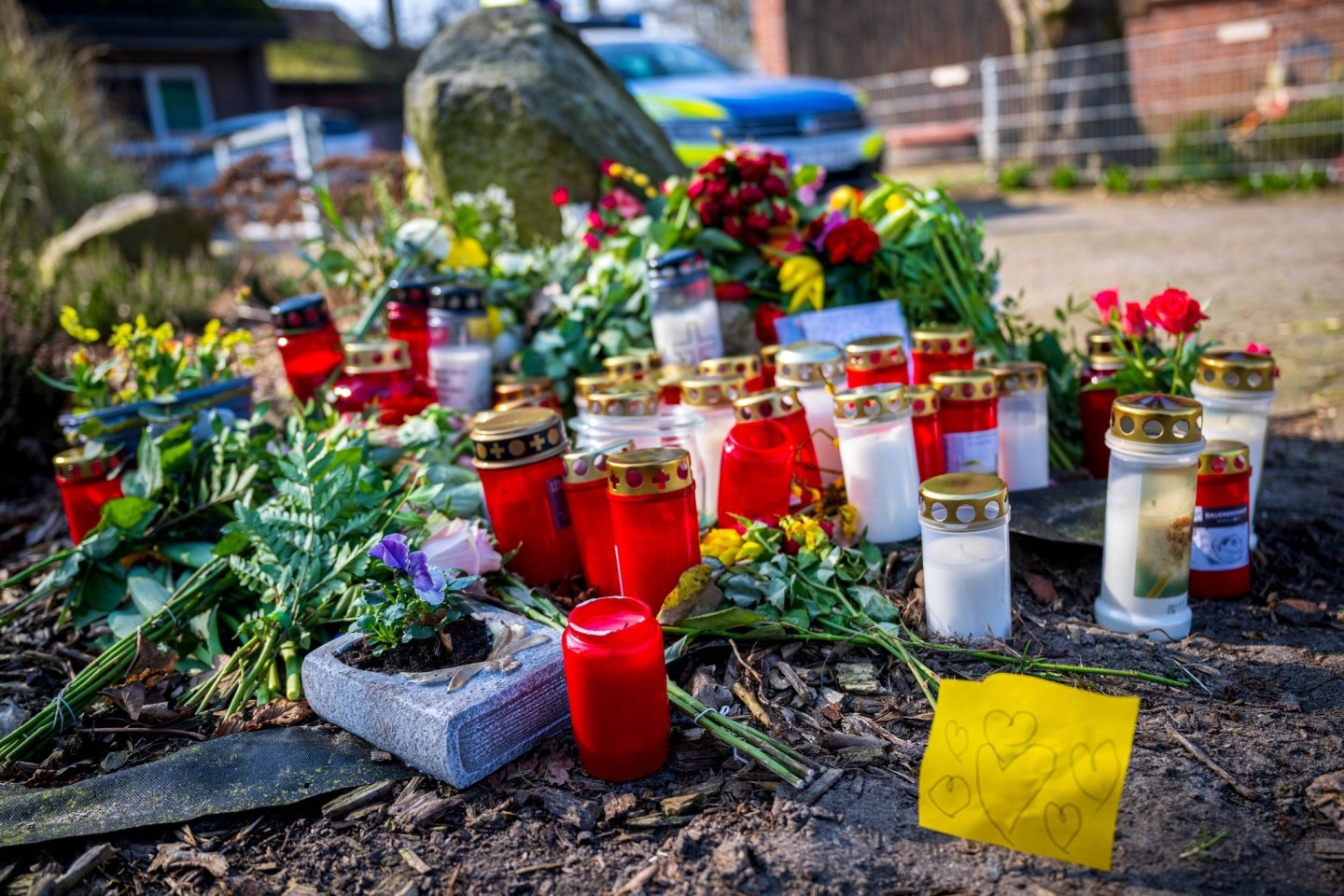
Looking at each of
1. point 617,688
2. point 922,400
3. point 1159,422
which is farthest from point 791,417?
point 617,688

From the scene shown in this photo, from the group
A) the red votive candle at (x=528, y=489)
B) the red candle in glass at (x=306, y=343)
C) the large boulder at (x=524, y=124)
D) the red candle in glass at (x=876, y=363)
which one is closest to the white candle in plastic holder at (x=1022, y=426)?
the red candle in glass at (x=876, y=363)

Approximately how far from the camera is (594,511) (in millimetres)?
2025

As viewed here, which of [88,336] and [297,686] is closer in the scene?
[297,686]

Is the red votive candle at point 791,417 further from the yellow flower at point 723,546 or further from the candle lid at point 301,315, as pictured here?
the candle lid at point 301,315

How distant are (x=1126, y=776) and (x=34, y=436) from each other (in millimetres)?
3948

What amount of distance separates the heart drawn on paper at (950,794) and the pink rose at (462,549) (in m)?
0.97

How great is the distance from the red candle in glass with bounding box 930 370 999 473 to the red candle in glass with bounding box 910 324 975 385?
0.21 metres

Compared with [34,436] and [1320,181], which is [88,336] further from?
[1320,181]

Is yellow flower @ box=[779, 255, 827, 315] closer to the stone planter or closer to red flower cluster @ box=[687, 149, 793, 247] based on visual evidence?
red flower cluster @ box=[687, 149, 793, 247]

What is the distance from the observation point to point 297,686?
A: 6.40 ft

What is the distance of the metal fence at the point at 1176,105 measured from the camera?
937cm

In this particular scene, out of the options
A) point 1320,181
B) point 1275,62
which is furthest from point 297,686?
point 1275,62

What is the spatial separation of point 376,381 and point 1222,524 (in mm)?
2069

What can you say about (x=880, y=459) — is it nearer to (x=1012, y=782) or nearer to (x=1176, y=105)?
(x=1012, y=782)
